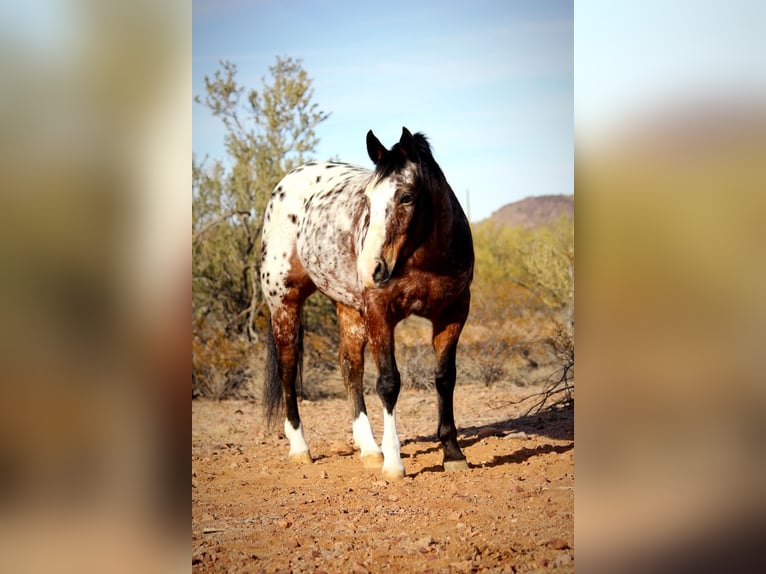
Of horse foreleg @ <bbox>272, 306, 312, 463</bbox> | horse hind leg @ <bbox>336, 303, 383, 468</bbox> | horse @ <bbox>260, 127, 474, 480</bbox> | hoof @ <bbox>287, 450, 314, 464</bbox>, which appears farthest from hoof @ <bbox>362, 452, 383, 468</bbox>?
horse foreleg @ <bbox>272, 306, 312, 463</bbox>

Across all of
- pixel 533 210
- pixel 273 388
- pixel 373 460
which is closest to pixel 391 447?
pixel 373 460

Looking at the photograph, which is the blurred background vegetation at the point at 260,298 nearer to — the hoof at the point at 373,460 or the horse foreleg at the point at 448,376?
the hoof at the point at 373,460

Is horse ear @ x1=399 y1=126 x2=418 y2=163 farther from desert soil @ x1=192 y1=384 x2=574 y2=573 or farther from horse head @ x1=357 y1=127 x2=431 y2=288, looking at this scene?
desert soil @ x1=192 y1=384 x2=574 y2=573

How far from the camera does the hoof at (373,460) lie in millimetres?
4273

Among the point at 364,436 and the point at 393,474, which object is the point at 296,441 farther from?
the point at 393,474

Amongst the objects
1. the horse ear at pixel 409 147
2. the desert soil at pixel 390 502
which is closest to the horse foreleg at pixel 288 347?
the desert soil at pixel 390 502

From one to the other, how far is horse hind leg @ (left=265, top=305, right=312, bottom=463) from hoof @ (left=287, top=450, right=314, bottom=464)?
56mm

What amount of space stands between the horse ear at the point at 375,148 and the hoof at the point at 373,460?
1.72m

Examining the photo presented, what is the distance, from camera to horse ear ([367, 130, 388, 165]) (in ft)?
12.2
